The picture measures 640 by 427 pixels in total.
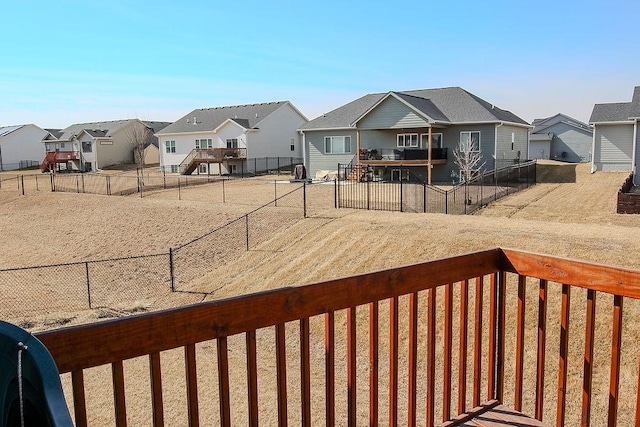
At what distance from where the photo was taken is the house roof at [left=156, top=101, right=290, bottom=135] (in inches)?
1623

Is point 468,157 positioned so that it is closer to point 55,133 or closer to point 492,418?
point 492,418

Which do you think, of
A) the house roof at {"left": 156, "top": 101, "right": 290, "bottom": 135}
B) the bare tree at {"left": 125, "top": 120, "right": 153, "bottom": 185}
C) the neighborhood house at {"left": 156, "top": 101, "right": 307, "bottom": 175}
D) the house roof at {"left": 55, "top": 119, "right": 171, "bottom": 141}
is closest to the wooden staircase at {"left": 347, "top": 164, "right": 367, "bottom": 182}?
the neighborhood house at {"left": 156, "top": 101, "right": 307, "bottom": 175}

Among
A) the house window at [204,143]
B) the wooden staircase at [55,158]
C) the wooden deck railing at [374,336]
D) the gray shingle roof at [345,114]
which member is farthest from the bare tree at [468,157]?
the wooden staircase at [55,158]

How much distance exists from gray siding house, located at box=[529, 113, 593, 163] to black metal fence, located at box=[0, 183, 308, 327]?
37264 millimetres

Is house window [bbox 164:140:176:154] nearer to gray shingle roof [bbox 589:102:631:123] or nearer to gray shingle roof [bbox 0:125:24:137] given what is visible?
gray shingle roof [bbox 0:125:24:137]

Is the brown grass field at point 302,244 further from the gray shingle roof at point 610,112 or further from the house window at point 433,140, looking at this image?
the house window at point 433,140

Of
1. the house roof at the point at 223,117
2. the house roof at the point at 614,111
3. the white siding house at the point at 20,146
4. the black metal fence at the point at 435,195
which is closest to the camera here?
the black metal fence at the point at 435,195

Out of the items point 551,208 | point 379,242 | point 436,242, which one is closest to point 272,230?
point 379,242

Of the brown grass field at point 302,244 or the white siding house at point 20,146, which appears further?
the white siding house at point 20,146

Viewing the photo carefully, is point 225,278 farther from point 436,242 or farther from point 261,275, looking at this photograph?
point 436,242

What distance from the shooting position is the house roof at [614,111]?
86.3 feet

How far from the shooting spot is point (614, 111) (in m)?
28.3

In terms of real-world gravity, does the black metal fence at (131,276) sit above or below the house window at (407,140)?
below

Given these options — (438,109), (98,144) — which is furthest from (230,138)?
(438,109)
